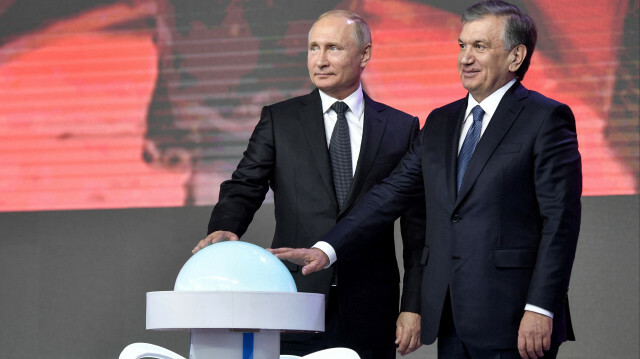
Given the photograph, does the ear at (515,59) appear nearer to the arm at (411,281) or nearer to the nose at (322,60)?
the arm at (411,281)

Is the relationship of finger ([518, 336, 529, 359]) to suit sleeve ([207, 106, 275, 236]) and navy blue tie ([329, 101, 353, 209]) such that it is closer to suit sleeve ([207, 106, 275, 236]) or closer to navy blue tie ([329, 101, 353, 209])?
navy blue tie ([329, 101, 353, 209])

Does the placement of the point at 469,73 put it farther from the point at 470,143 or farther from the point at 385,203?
the point at 385,203

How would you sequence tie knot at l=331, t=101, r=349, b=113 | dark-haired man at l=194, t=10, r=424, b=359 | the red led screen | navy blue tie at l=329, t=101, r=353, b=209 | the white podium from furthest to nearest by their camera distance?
the red led screen < tie knot at l=331, t=101, r=349, b=113 < navy blue tie at l=329, t=101, r=353, b=209 < dark-haired man at l=194, t=10, r=424, b=359 < the white podium

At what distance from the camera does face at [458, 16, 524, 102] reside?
100 inches

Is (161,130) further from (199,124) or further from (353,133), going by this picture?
(353,133)

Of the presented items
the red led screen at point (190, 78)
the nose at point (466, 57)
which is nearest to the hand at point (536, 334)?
the nose at point (466, 57)

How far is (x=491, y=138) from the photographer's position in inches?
95.4

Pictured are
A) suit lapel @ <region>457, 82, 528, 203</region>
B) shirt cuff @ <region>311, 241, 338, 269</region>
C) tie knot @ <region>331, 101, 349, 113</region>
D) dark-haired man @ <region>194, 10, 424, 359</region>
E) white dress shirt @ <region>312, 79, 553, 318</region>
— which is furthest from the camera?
tie knot @ <region>331, 101, 349, 113</region>

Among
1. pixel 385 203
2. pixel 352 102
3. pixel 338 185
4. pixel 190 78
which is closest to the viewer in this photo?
pixel 385 203

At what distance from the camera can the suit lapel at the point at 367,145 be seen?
2.83 meters

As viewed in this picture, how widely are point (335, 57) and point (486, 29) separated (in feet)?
1.92

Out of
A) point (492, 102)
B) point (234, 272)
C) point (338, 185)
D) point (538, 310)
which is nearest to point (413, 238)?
point (338, 185)

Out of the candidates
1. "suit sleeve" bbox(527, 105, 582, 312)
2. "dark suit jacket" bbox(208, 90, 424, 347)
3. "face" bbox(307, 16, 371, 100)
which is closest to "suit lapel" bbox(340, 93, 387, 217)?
"dark suit jacket" bbox(208, 90, 424, 347)

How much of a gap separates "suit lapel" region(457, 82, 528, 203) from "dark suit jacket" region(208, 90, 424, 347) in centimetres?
44
